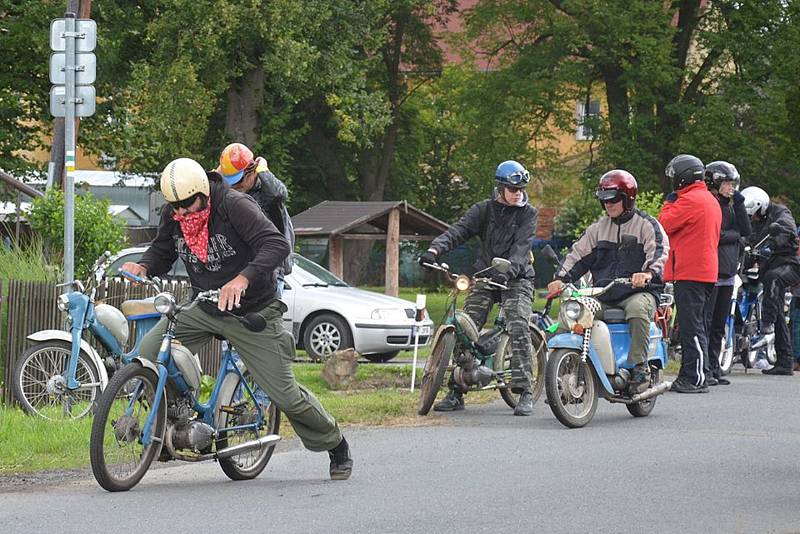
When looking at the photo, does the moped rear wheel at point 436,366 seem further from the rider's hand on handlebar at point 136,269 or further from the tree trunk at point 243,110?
the tree trunk at point 243,110

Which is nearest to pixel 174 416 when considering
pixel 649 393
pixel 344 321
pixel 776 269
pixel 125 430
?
pixel 125 430

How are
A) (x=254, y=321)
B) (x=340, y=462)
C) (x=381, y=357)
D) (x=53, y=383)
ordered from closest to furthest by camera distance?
(x=254, y=321)
(x=340, y=462)
(x=53, y=383)
(x=381, y=357)

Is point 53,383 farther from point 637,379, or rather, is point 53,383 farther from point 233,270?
point 637,379

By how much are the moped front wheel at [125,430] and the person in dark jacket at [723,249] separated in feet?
28.3

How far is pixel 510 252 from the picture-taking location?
40.5 feet

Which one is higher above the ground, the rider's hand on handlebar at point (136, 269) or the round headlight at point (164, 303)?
the rider's hand on handlebar at point (136, 269)

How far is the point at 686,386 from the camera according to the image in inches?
571

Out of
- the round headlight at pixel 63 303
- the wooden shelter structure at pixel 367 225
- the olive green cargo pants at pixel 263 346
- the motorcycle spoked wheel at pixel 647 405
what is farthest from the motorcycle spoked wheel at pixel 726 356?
the wooden shelter structure at pixel 367 225

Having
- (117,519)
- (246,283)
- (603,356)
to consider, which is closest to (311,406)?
(246,283)

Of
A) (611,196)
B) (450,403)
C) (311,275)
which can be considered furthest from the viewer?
(311,275)

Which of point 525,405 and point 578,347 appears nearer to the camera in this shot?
point 578,347

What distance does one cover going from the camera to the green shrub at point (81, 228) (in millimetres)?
14469

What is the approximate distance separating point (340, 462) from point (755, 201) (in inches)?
393

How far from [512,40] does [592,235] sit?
2891 cm
